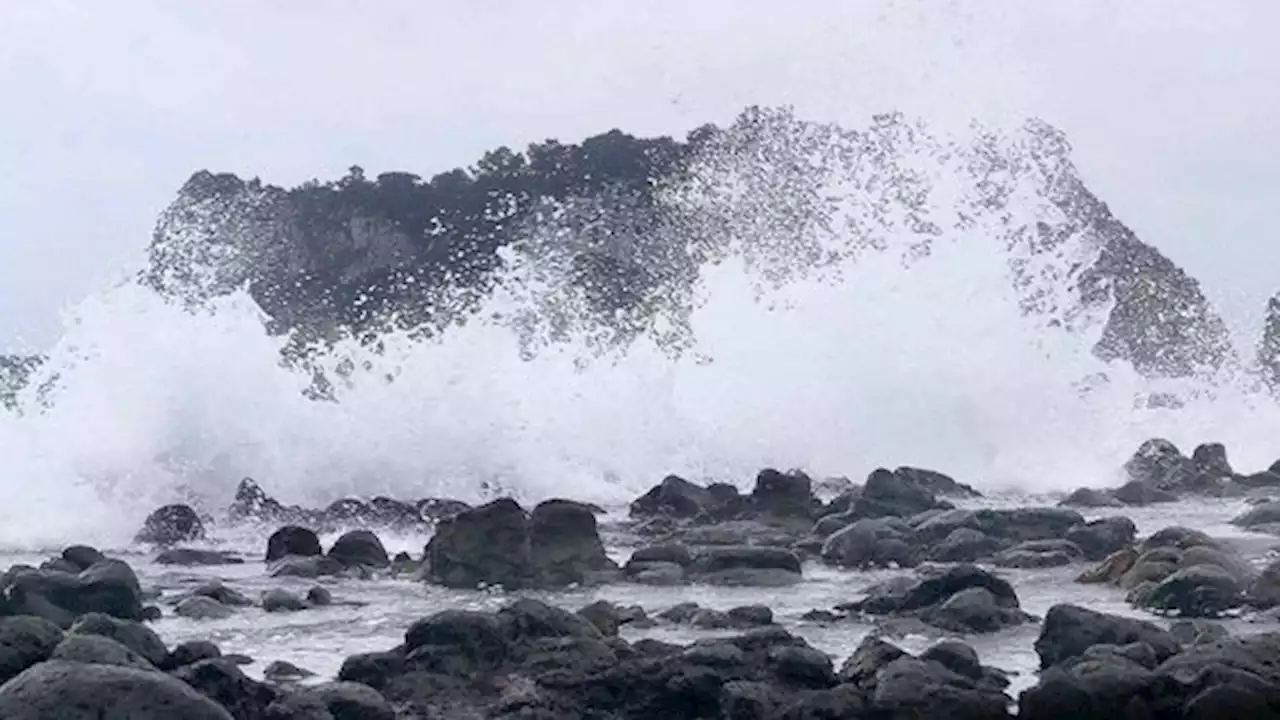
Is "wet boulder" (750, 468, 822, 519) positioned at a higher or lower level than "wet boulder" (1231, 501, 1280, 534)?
higher

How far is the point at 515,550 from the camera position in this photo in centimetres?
1497

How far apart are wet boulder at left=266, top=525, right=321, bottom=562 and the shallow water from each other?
8.2 inches

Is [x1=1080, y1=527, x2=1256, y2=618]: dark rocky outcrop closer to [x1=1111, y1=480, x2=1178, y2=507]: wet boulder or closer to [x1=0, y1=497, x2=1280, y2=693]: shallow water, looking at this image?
[x1=0, y1=497, x2=1280, y2=693]: shallow water

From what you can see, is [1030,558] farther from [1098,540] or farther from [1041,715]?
[1041,715]

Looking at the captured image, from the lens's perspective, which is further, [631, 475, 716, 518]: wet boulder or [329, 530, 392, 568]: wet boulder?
[631, 475, 716, 518]: wet boulder

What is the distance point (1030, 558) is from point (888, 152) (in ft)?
60.7

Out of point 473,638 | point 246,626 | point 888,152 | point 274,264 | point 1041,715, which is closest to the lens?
point 1041,715

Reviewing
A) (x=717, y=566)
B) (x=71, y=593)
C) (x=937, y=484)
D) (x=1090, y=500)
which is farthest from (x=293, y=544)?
(x=1090, y=500)

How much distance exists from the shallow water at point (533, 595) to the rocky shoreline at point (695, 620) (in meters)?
0.12

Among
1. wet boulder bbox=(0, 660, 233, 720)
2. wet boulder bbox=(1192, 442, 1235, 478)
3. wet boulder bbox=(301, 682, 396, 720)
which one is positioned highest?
wet boulder bbox=(1192, 442, 1235, 478)

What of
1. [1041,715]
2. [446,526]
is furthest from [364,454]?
[1041,715]

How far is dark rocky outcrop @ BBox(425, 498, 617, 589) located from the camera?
1488 centimetres

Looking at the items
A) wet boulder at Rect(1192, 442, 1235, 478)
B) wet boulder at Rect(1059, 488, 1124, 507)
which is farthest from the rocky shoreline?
wet boulder at Rect(1192, 442, 1235, 478)

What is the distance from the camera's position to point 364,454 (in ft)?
85.7
